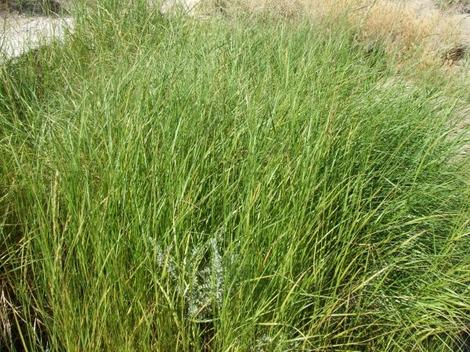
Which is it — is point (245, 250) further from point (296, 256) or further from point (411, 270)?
point (411, 270)

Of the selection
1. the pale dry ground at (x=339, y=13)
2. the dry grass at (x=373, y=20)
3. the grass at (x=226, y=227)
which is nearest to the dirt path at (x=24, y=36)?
the pale dry ground at (x=339, y=13)

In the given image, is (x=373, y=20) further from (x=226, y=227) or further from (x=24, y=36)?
(x=226, y=227)

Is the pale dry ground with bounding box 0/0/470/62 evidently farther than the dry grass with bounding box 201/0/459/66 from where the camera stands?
Yes

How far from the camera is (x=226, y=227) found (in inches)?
59.0

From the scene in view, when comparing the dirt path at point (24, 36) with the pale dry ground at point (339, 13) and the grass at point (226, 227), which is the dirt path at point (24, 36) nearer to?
the pale dry ground at point (339, 13)

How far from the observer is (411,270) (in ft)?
5.55

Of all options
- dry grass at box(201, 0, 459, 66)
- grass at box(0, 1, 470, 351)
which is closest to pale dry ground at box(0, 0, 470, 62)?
dry grass at box(201, 0, 459, 66)

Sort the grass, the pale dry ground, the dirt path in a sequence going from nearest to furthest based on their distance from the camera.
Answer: the grass, the dirt path, the pale dry ground

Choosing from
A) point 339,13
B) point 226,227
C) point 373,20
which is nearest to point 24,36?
point 339,13

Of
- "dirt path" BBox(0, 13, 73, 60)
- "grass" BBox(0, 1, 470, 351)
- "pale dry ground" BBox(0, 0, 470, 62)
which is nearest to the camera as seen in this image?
"grass" BBox(0, 1, 470, 351)

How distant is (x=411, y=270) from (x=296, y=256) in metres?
0.45

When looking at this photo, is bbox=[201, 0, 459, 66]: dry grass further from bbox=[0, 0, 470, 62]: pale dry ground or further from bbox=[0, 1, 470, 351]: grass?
bbox=[0, 1, 470, 351]: grass

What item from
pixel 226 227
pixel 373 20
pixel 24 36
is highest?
pixel 226 227

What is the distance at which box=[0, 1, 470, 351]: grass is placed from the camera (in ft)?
4.51
